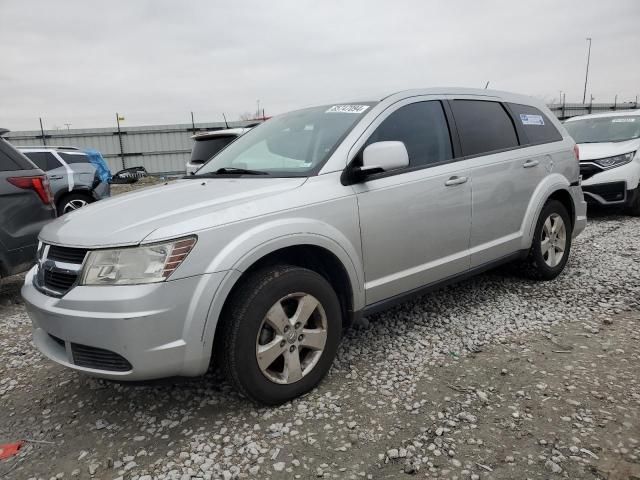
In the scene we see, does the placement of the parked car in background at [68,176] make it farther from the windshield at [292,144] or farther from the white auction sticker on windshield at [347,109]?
the white auction sticker on windshield at [347,109]

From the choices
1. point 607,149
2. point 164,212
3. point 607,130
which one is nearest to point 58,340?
point 164,212

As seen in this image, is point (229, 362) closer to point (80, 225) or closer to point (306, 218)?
point (306, 218)

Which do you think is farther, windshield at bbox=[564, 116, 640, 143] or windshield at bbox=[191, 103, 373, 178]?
windshield at bbox=[564, 116, 640, 143]

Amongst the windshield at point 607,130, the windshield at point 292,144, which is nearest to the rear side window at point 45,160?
the windshield at point 292,144

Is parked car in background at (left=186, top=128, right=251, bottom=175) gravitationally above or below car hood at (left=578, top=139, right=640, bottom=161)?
above

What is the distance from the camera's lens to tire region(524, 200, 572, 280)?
417cm

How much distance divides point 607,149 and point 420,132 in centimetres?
Result: 554

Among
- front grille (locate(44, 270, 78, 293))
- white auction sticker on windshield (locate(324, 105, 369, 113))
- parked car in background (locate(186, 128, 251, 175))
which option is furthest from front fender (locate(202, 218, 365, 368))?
parked car in background (locate(186, 128, 251, 175))

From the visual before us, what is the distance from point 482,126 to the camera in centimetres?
375

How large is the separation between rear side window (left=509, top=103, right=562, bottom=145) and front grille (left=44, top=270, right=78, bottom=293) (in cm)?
367

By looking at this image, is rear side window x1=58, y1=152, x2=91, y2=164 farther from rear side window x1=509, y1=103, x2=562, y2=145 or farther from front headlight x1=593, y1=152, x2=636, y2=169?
front headlight x1=593, y1=152, x2=636, y2=169

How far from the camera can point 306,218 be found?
255cm

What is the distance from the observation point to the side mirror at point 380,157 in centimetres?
270

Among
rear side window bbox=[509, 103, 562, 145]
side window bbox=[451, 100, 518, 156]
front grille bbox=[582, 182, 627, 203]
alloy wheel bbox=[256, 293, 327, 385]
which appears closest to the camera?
A: alloy wheel bbox=[256, 293, 327, 385]
